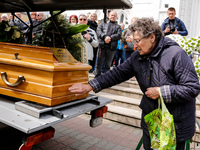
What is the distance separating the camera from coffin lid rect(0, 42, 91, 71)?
165 centimetres

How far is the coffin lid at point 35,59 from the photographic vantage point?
65.1 inches

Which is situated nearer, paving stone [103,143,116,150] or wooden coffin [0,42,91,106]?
wooden coffin [0,42,91,106]

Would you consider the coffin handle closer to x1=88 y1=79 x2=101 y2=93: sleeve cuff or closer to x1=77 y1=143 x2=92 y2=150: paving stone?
x1=88 y1=79 x2=101 y2=93: sleeve cuff

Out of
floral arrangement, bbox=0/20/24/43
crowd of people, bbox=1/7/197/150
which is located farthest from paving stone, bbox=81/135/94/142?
floral arrangement, bbox=0/20/24/43

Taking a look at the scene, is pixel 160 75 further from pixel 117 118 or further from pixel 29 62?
pixel 117 118

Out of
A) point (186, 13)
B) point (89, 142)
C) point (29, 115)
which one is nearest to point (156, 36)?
point (29, 115)

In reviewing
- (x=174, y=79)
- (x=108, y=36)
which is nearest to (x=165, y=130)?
(x=174, y=79)

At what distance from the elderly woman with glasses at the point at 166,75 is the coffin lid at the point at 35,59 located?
22 centimetres

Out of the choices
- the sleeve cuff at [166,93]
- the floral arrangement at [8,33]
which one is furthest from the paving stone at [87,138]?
the sleeve cuff at [166,93]

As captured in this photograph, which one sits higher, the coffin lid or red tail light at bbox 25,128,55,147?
the coffin lid

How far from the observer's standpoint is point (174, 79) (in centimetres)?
172

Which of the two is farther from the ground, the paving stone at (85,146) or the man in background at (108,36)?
the man in background at (108,36)

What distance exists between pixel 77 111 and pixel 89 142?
5.55ft

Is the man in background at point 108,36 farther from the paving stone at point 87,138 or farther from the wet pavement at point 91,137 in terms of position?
the paving stone at point 87,138
